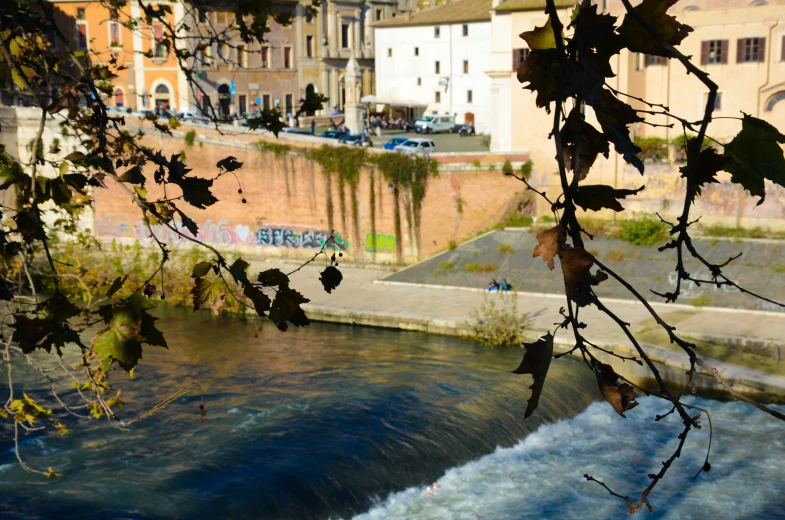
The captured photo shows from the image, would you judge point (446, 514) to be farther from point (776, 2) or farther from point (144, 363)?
point (776, 2)

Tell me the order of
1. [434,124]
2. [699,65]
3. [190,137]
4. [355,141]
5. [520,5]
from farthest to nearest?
[434,124], [355,141], [190,137], [520,5], [699,65]

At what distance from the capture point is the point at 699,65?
24062mm

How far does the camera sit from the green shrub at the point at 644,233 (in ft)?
71.8

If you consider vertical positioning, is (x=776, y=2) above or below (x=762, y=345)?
above

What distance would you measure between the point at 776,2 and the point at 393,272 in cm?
1063

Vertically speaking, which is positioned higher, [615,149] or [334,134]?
A: [615,149]

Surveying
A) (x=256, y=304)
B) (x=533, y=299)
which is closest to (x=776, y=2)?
(x=533, y=299)

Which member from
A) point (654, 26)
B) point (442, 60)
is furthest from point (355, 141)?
point (654, 26)

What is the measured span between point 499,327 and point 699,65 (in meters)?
9.56

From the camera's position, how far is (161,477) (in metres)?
11.6

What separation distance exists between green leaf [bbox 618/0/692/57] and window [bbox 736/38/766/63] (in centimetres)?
2283

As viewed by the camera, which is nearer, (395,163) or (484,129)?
(395,163)

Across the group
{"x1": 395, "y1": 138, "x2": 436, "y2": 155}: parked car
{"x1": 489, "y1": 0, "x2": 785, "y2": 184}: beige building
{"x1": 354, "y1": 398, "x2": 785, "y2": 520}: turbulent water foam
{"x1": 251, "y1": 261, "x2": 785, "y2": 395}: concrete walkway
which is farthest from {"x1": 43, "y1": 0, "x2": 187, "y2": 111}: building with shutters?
{"x1": 354, "y1": 398, "x2": 785, "y2": 520}: turbulent water foam

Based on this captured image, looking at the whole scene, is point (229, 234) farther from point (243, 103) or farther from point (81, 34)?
point (243, 103)
